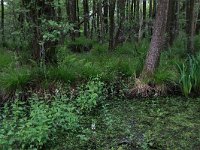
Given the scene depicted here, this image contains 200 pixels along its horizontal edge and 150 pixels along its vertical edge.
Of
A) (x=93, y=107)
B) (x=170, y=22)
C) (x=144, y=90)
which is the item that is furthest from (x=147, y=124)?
(x=170, y=22)

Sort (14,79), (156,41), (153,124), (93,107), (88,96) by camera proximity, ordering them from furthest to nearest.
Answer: (156,41) → (14,79) → (93,107) → (88,96) → (153,124)

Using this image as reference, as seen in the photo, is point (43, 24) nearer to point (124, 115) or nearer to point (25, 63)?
point (25, 63)

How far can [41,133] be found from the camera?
485 cm

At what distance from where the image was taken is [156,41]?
821 cm

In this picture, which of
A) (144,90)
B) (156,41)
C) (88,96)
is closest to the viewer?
(88,96)

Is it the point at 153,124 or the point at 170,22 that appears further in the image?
the point at 170,22

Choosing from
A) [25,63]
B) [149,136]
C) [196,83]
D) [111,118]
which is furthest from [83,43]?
[149,136]

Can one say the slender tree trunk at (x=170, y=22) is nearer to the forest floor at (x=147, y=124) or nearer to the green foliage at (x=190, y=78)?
the green foliage at (x=190, y=78)

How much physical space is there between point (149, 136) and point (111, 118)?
1044mm

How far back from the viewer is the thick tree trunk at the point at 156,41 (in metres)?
8.05

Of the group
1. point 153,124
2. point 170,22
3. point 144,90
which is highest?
point 170,22

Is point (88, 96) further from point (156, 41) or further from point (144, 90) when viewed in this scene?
point (156, 41)

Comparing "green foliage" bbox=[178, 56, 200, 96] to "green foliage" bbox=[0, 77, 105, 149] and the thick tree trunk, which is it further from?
"green foliage" bbox=[0, 77, 105, 149]

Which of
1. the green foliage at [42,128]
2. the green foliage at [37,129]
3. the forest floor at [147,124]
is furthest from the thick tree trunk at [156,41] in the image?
the green foliage at [37,129]
